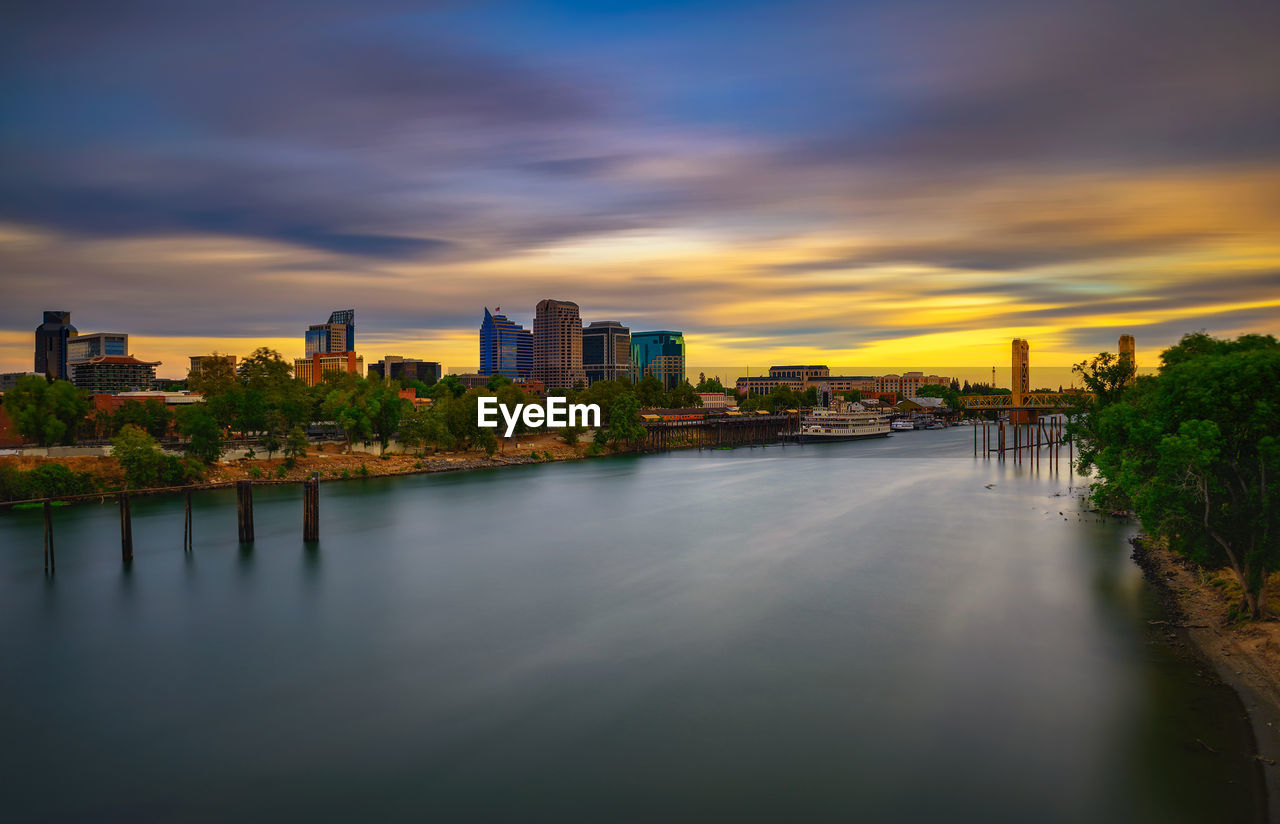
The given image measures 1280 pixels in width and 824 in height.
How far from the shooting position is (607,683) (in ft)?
53.2

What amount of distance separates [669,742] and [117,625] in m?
16.1

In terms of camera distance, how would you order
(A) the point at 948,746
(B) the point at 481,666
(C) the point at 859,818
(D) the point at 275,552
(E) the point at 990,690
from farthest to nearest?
(D) the point at 275,552
(B) the point at 481,666
(E) the point at 990,690
(A) the point at 948,746
(C) the point at 859,818

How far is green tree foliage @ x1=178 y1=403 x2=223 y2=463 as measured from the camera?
157 ft

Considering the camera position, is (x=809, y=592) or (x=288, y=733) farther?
(x=809, y=592)

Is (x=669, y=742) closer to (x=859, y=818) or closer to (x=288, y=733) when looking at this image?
(x=859, y=818)

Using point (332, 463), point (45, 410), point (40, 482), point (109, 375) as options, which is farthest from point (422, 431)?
point (109, 375)

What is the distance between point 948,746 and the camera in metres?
13.1

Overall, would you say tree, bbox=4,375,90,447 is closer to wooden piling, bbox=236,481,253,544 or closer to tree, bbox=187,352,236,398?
tree, bbox=187,352,236,398

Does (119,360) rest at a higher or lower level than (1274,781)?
higher

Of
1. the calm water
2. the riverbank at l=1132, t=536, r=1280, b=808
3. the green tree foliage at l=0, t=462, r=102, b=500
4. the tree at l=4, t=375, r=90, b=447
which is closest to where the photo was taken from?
the calm water

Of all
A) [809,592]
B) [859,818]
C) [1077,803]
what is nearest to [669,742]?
[859,818]

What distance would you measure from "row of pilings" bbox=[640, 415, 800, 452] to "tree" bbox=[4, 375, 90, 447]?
5011cm

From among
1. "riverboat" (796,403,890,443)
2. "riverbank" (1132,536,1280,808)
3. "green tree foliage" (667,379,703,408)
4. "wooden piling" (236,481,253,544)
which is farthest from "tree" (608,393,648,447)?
"riverbank" (1132,536,1280,808)

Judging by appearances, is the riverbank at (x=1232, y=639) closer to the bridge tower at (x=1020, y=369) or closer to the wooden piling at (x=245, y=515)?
the wooden piling at (x=245, y=515)
